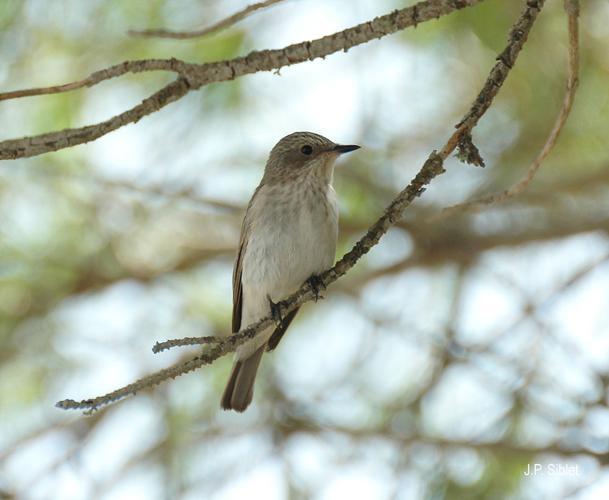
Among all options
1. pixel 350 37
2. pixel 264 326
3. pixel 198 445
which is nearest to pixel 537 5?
pixel 350 37

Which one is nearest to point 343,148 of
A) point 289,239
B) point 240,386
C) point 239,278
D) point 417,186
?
point 289,239

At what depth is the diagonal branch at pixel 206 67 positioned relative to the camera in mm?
2805

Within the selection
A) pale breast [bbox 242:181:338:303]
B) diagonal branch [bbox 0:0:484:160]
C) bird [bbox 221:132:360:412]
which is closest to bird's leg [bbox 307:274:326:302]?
bird [bbox 221:132:360:412]

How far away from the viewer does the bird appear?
448 cm

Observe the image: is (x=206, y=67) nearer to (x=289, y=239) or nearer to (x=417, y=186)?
(x=417, y=186)

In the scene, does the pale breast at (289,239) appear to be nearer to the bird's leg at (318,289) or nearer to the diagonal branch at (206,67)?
the bird's leg at (318,289)

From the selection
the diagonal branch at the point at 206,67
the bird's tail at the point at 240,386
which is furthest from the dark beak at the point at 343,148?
the diagonal branch at the point at 206,67

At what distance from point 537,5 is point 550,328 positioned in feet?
7.87

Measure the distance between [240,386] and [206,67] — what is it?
8.24 ft

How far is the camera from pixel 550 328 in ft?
16.2

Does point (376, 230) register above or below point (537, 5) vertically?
below

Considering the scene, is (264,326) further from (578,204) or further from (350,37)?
(578,204)

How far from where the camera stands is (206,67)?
2.92 metres

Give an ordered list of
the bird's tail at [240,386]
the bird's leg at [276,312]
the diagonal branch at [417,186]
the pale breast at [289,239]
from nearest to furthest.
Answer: the diagonal branch at [417,186], the bird's leg at [276,312], the pale breast at [289,239], the bird's tail at [240,386]
